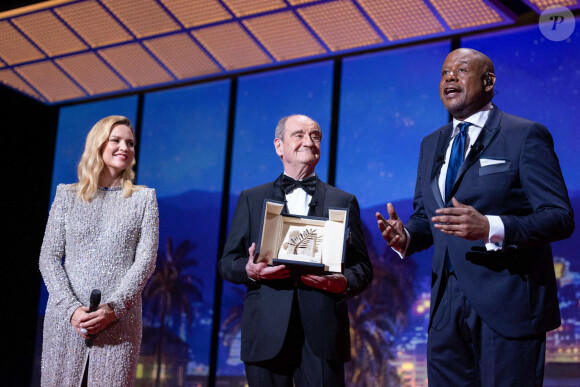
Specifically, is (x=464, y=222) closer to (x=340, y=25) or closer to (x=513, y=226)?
(x=513, y=226)

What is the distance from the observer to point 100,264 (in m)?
2.80

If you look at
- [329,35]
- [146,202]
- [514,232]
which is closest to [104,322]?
[146,202]

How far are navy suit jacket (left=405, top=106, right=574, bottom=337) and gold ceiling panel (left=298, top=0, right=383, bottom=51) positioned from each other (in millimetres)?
4084

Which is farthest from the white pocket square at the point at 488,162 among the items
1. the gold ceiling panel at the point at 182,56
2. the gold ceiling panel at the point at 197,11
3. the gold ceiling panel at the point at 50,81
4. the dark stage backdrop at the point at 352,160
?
the gold ceiling panel at the point at 50,81

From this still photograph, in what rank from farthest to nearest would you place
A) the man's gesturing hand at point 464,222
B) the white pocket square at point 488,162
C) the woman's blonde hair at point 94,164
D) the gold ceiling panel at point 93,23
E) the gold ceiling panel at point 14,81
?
the gold ceiling panel at point 14,81 < the gold ceiling panel at point 93,23 < the woman's blonde hair at point 94,164 < the white pocket square at point 488,162 < the man's gesturing hand at point 464,222

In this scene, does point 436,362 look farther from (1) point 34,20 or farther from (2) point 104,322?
(1) point 34,20

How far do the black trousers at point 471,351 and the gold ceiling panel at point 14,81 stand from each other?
22.1 feet

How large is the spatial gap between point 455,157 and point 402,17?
13.6 ft

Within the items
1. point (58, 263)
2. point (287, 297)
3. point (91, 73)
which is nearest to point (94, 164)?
point (58, 263)

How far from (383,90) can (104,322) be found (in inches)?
174

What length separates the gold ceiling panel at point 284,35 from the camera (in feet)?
20.5

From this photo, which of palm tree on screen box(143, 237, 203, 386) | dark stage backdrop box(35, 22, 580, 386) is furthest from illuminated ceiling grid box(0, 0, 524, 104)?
palm tree on screen box(143, 237, 203, 386)

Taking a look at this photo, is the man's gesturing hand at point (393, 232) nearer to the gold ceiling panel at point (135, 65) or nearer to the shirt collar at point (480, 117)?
the shirt collar at point (480, 117)

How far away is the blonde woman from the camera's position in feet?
8.84
